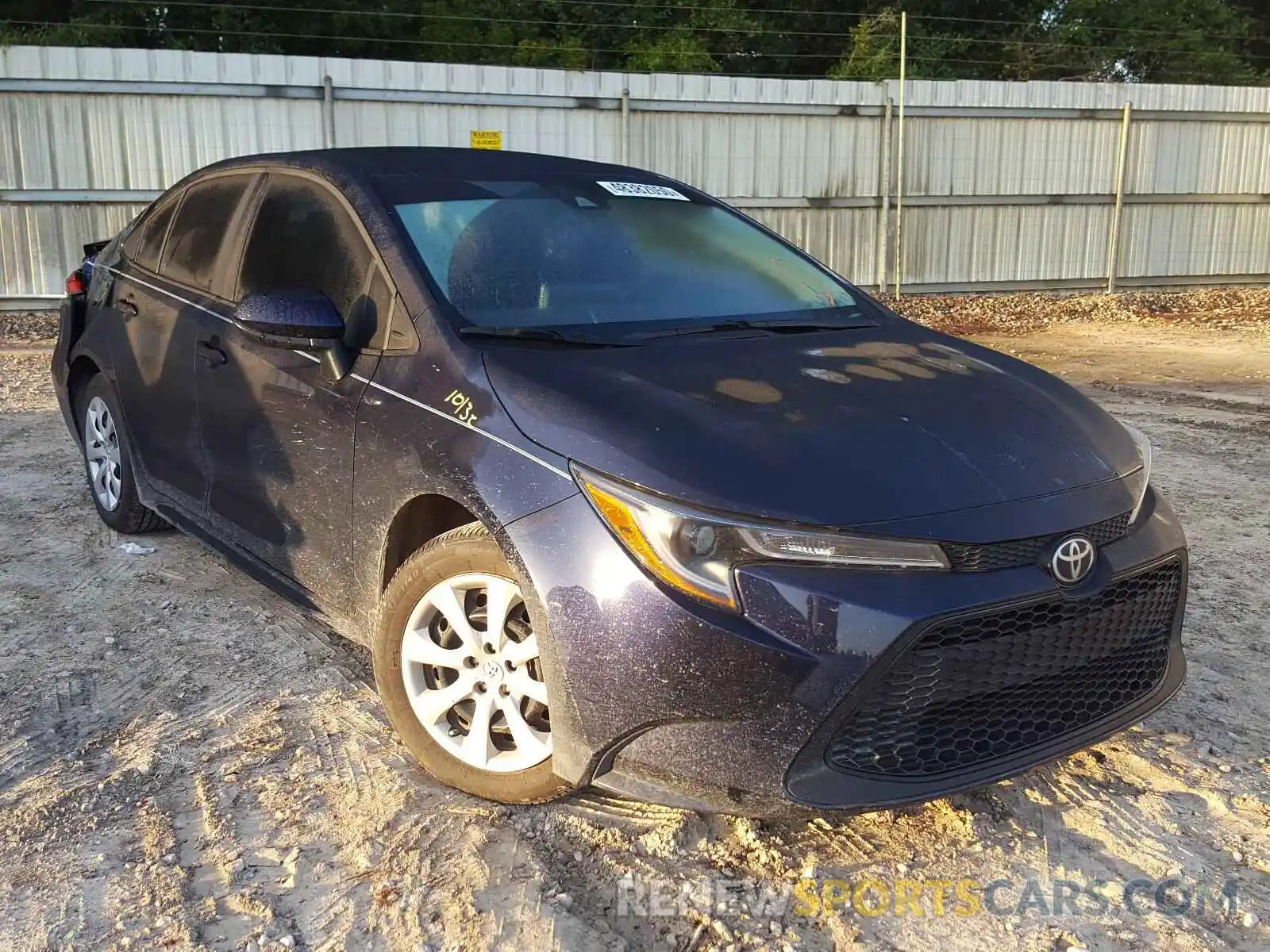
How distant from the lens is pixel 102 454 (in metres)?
4.97

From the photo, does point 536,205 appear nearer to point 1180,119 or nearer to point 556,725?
point 556,725

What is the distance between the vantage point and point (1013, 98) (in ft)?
48.8

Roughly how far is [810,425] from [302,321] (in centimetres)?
144

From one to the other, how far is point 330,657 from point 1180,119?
609 inches

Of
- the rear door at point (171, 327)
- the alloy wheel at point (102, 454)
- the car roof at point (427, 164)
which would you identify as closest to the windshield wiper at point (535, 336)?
the car roof at point (427, 164)

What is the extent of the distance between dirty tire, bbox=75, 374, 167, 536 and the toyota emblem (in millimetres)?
3544

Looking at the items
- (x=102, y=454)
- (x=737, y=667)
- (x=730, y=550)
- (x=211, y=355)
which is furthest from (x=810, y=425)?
(x=102, y=454)

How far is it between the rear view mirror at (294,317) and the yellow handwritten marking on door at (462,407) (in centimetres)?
52

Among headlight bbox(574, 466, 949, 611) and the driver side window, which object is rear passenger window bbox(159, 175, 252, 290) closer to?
the driver side window

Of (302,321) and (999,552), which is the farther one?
(302,321)

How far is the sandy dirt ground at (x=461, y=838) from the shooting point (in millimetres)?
2414

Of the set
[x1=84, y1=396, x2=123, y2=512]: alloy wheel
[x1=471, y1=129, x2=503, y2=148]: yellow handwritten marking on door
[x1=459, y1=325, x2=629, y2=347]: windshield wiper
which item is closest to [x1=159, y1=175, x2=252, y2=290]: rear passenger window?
[x1=84, y1=396, x2=123, y2=512]: alloy wheel

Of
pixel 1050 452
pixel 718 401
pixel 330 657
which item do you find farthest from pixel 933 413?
pixel 330 657

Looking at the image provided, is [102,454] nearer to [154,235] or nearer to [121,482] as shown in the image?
[121,482]
